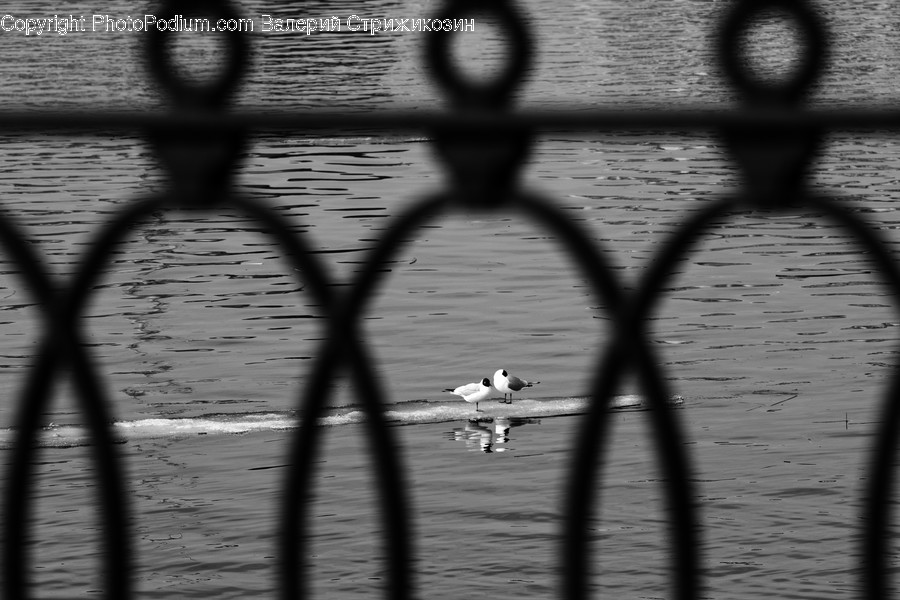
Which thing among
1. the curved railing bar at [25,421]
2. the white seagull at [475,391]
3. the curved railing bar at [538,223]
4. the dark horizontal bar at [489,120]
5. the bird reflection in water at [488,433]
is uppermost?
the white seagull at [475,391]

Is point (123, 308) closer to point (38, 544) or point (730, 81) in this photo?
point (38, 544)

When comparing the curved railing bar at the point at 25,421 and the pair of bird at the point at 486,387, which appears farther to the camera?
the pair of bird at the point at 486,387

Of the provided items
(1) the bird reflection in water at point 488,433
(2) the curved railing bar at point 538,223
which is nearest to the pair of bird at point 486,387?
(1) the bird reflection in water at point 488,433

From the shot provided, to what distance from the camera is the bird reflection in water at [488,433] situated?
15508mm

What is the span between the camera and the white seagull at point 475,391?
16.2 metres

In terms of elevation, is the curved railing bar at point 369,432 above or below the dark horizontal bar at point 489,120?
below

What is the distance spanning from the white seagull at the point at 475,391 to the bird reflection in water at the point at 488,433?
0.76ft

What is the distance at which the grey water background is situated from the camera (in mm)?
12695

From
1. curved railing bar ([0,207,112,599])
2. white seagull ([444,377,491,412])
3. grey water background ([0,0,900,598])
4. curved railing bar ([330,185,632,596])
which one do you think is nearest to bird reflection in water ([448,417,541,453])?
grey water background ([0,0,900,598])

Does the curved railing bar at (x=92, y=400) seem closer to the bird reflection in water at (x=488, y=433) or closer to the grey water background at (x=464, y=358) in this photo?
the grey water background at (x=464, y=358)

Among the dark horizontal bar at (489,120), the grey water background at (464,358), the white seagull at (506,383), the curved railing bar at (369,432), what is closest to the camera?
the dark horizontal bar at (489,120)

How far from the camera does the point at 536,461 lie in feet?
48.8

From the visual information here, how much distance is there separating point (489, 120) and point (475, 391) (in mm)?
14465

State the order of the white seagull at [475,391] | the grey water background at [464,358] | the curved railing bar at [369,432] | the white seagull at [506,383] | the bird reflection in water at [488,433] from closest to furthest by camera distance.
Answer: the curved railing bar at [369,432] → the grey water background at [464,358] → the bird reflection in water at [488,433] → the white seagull at [475,391] → the white seagull at [506,383]
